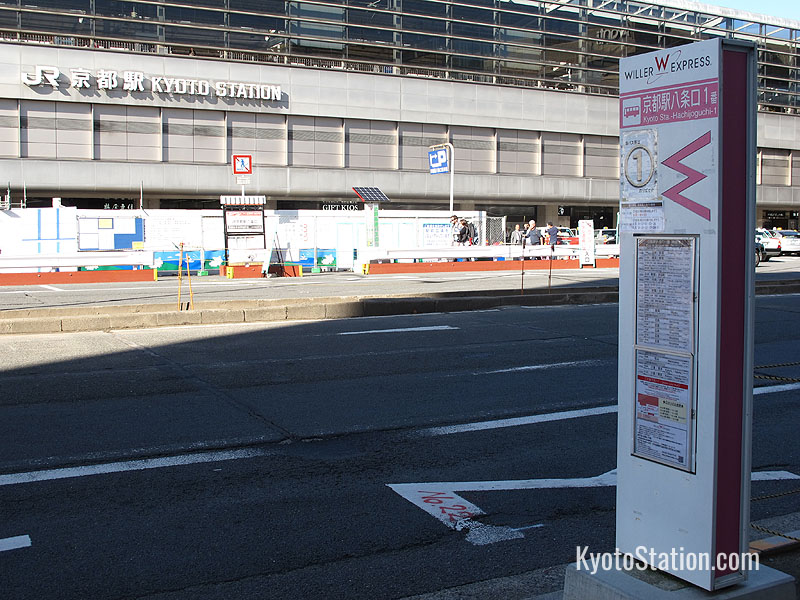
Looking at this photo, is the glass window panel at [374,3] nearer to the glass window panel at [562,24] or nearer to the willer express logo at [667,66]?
the glass window panel at [562,24]

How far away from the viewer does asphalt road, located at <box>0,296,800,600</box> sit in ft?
15.4

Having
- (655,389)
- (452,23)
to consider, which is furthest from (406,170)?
(655,389)

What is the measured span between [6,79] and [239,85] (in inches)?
468

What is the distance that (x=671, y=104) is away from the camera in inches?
130

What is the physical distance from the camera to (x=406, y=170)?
2064 inches

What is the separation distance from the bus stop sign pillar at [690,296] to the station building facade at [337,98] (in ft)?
136

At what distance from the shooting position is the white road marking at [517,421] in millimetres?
7617

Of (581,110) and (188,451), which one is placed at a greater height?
(581,110)

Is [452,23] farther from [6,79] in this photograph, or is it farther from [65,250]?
[65,250]

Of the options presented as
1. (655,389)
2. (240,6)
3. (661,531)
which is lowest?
(661,531)

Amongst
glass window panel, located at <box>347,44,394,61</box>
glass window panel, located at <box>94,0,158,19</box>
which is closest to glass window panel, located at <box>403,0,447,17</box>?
glass window panel, located at <box>347,44,394,61</box>

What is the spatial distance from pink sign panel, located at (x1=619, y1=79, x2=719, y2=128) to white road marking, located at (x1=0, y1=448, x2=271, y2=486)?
4437 mm

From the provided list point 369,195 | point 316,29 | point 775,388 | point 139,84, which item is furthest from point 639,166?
point 316,29

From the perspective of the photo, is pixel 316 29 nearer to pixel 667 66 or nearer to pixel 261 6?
pixel 261 6
